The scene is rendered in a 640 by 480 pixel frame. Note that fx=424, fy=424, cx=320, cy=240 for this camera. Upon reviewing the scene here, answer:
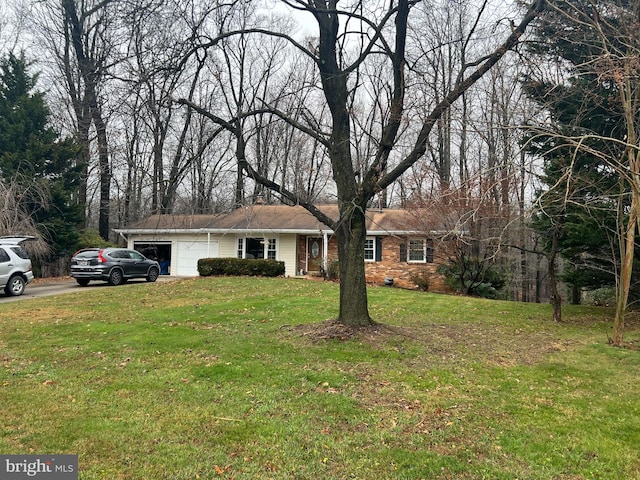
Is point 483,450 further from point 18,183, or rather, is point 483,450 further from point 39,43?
point 39,43

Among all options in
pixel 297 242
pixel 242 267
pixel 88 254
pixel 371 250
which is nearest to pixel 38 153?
pixel 88 254

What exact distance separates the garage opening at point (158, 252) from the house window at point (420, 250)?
42.3 ft

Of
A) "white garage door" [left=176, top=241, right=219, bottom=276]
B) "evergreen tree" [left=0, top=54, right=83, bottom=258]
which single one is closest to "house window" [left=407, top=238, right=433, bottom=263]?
"white garage door" [left=176, top=241, right=219, bottom=276]

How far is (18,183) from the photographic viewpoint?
17.0 meters

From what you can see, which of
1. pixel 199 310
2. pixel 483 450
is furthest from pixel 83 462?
pixel 199 310

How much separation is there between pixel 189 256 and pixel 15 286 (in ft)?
31.6

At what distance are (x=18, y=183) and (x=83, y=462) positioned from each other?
17695mm

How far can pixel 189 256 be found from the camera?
2255cm

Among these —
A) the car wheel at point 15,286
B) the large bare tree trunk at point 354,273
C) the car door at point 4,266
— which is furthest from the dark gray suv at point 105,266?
the large bare tree trunk at point 354,273

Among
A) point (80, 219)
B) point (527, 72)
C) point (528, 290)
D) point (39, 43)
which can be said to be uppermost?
point (39, 43)

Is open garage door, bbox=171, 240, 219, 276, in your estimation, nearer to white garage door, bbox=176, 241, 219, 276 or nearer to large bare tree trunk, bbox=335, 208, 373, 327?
white garage door, bbox=176, 241, 219, 276

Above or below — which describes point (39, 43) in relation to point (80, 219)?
above

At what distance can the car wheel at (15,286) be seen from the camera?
43.0ft

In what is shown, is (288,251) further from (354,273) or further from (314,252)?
(354,273)
